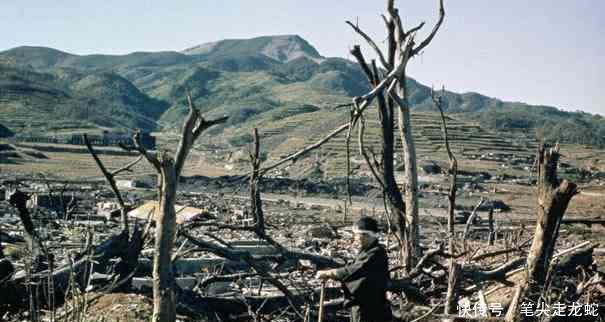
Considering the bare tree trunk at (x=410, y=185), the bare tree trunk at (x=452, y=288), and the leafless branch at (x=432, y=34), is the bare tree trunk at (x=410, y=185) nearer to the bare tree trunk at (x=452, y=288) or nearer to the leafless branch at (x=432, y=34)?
the leafless branch at (x=432, y=34)

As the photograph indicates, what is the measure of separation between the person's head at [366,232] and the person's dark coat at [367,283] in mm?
39

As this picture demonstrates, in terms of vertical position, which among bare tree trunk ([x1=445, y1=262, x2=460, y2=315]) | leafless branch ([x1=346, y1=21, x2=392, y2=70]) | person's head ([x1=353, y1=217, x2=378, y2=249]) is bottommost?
bare tree trunk ([x1=445, y1=262, x2=460, y2=315])

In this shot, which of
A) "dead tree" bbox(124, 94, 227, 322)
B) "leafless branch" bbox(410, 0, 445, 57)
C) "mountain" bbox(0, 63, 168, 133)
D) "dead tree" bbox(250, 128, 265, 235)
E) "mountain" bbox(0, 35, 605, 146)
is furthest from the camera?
"mountain" bbox(0, 35, 605, 146)

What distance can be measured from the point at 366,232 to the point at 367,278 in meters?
0.36

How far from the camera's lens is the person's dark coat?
17.6 ft

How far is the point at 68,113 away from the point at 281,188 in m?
57.5

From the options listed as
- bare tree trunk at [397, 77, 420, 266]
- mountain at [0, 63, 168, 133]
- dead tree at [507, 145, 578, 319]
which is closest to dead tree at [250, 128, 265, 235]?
bare tree trunk at [397, 77, 420, 266]

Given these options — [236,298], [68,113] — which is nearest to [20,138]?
[68,113]

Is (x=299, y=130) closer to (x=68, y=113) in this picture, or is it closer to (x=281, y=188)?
(x=68, y=113)

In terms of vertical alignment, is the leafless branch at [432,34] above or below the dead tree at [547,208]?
above

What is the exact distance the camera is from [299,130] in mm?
81062

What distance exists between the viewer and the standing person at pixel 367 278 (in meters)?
5.38

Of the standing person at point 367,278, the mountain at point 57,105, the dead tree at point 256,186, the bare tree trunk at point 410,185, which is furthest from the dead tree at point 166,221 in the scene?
the mountain at point 57,105

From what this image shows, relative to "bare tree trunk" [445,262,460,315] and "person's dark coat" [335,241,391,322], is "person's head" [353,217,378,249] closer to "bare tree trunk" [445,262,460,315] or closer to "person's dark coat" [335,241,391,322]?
"person's dark coat" [335,241,391,322]
